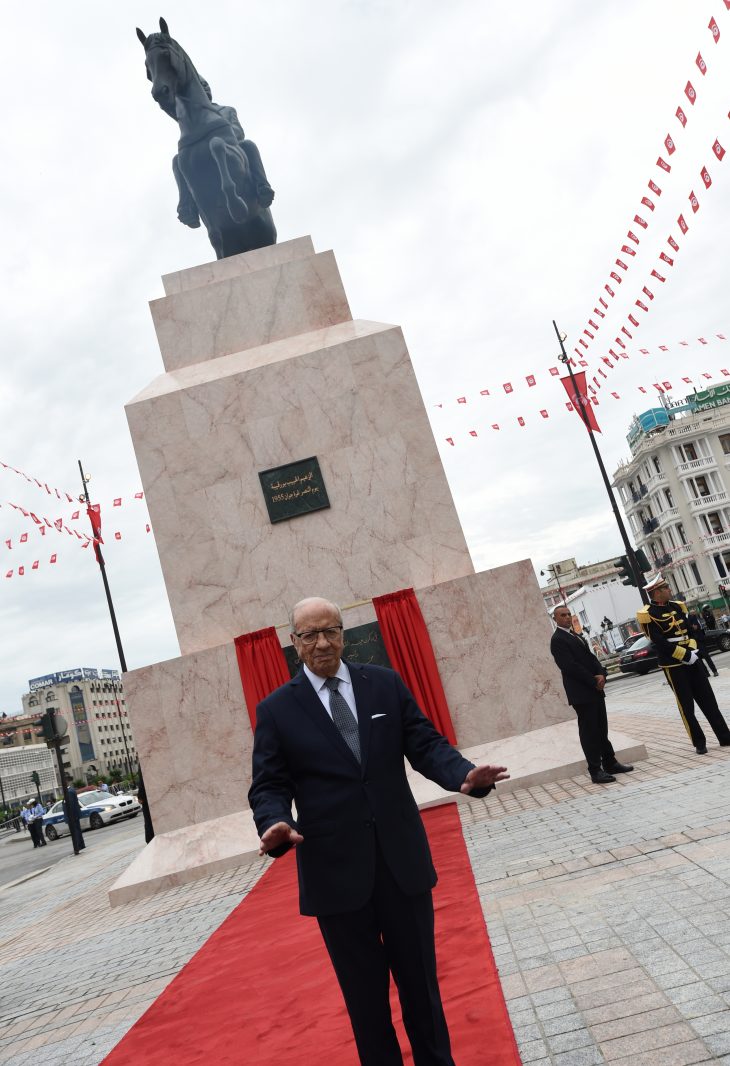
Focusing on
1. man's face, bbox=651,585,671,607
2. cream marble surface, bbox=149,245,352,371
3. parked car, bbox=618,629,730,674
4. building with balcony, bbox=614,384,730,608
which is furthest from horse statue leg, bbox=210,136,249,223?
building with balcony, bbox=614,384,730,608

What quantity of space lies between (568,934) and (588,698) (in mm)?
4341

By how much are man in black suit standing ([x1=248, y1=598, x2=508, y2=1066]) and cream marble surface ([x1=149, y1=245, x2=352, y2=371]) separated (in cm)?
1068

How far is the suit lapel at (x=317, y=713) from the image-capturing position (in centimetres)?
294

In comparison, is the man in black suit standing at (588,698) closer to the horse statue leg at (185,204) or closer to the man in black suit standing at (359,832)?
the man in black suit standing at (359,832)

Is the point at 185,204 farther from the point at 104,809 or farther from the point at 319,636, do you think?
the point at 104,809

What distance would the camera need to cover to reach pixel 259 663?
1077cm

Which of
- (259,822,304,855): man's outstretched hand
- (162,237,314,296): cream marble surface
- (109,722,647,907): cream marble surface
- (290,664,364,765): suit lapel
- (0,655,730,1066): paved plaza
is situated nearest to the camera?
(259,822,304,855): man's outstretched hand

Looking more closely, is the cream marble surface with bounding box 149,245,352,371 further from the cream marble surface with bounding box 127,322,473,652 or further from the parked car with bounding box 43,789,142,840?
the parked car with bounding box 43,789,142,840

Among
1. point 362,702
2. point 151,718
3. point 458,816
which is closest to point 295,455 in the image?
point 151,718

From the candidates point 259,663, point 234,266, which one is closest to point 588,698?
point 259,663

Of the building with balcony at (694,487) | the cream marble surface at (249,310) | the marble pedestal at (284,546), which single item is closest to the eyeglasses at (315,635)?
the marble pedestal at (284,546)

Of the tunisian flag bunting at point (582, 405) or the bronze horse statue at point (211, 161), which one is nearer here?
the bronze horse statue at point (211, 161)

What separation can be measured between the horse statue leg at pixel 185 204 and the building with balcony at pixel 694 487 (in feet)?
161

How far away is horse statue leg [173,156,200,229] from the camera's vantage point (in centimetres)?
1422
